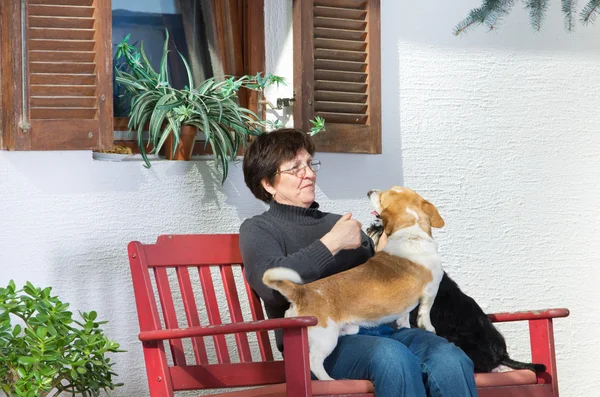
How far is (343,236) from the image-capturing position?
287 cm

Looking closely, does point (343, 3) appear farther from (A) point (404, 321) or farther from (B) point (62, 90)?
(A) point (404, 321)

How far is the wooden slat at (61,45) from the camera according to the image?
3.19m

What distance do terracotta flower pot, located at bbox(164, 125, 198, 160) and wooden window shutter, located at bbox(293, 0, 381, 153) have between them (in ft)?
1.38

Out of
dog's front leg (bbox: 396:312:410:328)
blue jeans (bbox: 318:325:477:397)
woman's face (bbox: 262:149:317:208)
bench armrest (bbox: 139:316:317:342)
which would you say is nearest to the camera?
bench armrest (bbox: 139:316:317:342)

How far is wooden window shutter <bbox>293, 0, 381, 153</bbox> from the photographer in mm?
3605

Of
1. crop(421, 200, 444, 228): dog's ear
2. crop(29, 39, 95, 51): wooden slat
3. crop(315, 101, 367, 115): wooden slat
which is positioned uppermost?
crop(29, 39, 95, 51): wooden slat

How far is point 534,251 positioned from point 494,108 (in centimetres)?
65

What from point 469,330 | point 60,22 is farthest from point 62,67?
point 469,330

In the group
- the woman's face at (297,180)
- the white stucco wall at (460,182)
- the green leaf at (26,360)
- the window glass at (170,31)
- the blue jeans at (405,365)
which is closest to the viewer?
the blue jeans at (405,365)

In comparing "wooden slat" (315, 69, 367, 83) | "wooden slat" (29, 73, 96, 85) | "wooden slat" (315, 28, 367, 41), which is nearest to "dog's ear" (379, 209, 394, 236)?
"wooden slat" (315, 69, 367, 83)

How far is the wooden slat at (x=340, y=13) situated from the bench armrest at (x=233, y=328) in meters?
1.55

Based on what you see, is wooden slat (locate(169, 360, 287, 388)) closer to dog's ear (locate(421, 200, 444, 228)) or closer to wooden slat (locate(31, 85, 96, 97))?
dog's ear (locate(421, 200, 444, 228))

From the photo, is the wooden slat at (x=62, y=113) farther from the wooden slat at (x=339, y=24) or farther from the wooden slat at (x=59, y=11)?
the wooden slat at (x=339, y=24)

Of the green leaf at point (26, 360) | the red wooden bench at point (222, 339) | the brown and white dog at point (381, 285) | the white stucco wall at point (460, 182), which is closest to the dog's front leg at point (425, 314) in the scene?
the brown and white dog at point (381, 285)
